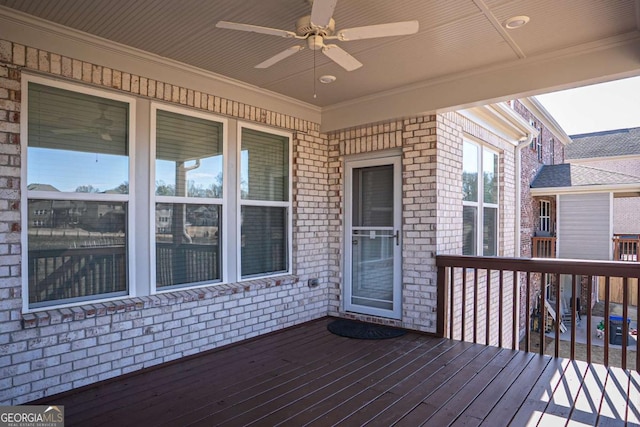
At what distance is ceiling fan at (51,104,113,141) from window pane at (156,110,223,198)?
422 millimetres

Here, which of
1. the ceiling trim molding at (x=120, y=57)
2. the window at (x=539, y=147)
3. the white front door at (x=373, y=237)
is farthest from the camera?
the window at (x=539, y=147)

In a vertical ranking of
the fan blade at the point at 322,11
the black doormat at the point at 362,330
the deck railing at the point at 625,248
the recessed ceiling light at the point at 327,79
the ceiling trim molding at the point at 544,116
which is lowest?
the black doormat at the point at 362,330

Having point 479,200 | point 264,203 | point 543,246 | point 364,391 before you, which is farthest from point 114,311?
point 543,246

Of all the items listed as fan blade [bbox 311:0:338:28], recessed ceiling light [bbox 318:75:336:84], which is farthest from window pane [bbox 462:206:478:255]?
fan blade [bbox 311:0:338:28]

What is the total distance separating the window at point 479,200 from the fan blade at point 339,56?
9.59 feet

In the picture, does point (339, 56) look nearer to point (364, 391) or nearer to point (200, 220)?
point (200, 220)

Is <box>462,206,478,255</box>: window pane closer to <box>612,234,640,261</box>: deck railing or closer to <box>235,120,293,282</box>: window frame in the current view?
<box>235,120,293,282</box>: window frame

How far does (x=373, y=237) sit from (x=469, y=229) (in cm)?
156

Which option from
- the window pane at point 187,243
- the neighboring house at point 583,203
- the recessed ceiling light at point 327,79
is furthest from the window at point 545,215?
the window pane at point 187,243

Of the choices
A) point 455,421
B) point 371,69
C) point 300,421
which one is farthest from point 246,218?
point 455,421

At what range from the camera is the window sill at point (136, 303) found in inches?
108

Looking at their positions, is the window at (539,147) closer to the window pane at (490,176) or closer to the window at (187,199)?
the window pane at (490,176)

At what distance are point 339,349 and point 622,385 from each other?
231 cm

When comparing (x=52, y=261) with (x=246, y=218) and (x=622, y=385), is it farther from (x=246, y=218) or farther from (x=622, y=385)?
(x=622, y=385)
